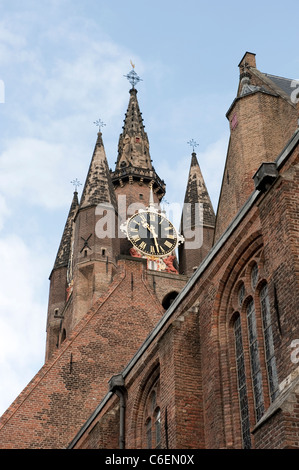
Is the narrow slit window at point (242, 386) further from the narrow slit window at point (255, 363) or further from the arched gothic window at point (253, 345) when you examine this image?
the narrow slit window at point (255, 363)

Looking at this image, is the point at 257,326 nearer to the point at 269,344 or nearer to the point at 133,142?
the point at 269,344

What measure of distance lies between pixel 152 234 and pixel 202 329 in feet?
75.0

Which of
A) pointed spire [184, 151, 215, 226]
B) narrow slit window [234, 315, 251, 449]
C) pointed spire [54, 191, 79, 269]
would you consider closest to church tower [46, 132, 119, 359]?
pointed spire [54, 191, 79, 269]

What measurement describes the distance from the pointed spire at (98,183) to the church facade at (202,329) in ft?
0.34

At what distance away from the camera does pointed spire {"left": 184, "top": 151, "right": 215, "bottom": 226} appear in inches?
1567

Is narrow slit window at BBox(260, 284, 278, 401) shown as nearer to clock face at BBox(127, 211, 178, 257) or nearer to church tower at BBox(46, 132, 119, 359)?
church tower at BBox(46, 132, 119, 359)

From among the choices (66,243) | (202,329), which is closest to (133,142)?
(66,243)

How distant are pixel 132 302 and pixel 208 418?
42.7ft

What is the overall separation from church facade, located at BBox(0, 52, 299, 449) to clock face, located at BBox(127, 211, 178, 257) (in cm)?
108

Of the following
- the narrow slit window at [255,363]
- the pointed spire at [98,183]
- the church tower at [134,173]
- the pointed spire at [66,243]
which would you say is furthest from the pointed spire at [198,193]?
the narrow slit window at [255,363]

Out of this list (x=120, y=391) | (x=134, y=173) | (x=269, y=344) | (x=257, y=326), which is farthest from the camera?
(x=134, y=173)

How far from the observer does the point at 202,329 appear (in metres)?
16.0
